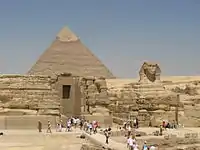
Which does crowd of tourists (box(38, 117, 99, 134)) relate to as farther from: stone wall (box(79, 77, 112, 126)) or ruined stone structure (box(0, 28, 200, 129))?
stone wall (box(79, 77, 112, 126))

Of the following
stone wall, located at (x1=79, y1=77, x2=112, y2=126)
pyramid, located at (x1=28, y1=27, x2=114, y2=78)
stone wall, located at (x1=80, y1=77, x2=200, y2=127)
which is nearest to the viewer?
stone wall, located at (x1=79, y1=77, x2=112, y2=126)

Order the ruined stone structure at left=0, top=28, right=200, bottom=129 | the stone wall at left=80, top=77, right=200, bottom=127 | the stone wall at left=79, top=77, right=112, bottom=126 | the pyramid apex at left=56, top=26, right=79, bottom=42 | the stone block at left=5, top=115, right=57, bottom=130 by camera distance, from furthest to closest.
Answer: the pyramid apex at left=56, top=26, right=79, bottom=42
the stone wall at left=80, top=77, right=200, bottom=127
the stone wall at left=79, top=77, right=112, bottom=126
the ruined stone structure at left=0, top=28, right=200, bottom=129
the stone block at left=5, top=115, right=57, bottom=130

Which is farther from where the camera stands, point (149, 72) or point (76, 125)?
point (149, 72)

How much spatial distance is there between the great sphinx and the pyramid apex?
851 inches

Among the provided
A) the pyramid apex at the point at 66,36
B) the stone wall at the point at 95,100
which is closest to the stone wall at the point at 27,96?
the stone wall at the point at 95,100

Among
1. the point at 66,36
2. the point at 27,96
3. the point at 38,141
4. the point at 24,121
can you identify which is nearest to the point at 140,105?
the point at 27,96

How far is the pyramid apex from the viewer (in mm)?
50394

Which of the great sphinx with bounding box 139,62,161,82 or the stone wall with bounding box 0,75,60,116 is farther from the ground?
the great sphinx with bounding box 139,62,161,82

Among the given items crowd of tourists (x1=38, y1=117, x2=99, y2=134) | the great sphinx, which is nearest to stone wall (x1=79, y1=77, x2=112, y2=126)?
crowd of tourists (x1=38, y1=117, x2=99, y2=134)

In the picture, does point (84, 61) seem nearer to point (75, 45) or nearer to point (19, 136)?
point (75, 45)

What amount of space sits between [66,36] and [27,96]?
26835mm

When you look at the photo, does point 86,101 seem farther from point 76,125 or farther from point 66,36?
point 66,36

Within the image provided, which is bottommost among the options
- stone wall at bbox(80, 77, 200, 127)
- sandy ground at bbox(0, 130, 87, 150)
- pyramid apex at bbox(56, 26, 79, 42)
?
sandy ground at bbox(0, 130, 87, 150)

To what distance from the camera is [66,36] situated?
50.8 meters
